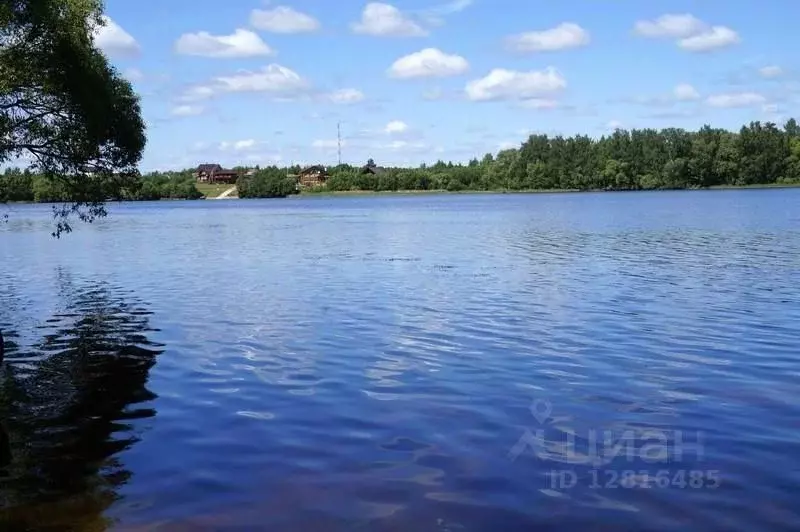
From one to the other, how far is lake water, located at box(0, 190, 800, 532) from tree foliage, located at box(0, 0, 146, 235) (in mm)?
6110

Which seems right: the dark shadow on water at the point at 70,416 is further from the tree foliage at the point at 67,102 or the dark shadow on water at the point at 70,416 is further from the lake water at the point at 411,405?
the tree foliage at the point at 67,102

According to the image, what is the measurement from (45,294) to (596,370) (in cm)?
2590

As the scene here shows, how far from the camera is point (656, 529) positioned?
31.0 feet

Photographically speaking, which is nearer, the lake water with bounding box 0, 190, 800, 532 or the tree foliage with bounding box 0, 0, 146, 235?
the lake water with bounding box 0, 190, 800, 532

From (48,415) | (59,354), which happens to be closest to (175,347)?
(59,354)

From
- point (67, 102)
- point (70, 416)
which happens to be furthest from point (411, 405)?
point (67, 102)

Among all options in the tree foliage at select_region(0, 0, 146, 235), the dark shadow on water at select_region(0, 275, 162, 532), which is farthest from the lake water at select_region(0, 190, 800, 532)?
the tree foliage at select_region(0, 0, 146, 235)

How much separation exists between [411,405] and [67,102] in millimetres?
24529

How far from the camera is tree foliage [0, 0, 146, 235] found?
2970 cm

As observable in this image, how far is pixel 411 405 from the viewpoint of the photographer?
14.8 metres

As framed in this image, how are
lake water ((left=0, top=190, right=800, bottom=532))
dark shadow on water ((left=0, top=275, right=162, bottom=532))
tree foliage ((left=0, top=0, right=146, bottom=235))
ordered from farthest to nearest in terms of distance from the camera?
tree foliage ((left=0, top=0, right=146, bottom=235)) → dark shadow on water ((left=0, top=275, right=162, bottom=532)) → lake water ((left=0, top=190, right=800, bottom=532))

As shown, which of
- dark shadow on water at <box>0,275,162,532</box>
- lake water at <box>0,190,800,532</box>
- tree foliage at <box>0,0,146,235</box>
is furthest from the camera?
tree foliage at <box>0,0,146,235</box>

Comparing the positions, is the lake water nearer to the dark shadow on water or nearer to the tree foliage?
the dark shadow on water

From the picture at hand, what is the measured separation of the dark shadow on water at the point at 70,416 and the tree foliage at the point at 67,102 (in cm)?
1043
